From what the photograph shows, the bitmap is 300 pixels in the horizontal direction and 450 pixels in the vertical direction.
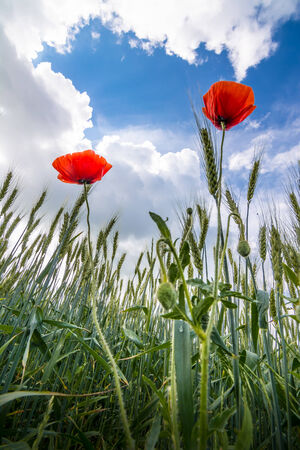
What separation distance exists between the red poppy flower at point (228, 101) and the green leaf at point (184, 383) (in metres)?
0.74

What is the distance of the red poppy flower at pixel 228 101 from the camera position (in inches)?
32.2

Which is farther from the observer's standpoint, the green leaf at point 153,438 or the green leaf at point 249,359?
the green leaf at point 249,359

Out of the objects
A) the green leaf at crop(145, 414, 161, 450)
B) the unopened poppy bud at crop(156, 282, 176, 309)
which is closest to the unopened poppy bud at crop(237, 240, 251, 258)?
the unopened poppy bud at crop(156, 282, 176, 309)

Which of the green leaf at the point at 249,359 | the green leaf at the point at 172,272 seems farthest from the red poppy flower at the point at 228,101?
the green leaf at the point at 249,359

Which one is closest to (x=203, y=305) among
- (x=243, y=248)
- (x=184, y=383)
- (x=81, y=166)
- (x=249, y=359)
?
(x=184, y=383)

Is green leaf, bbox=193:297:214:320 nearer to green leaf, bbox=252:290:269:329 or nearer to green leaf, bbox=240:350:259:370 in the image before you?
green leaf, bbox=252:290:269:329

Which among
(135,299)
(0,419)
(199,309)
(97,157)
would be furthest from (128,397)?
(97,157)

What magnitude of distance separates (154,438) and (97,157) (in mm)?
1020

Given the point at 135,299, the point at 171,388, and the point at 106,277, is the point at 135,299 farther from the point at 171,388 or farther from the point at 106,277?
the point at 171,388

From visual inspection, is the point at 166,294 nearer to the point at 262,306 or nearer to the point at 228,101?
the point at 262,306

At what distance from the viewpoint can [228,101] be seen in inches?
32.8

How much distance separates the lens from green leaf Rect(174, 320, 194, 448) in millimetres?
574

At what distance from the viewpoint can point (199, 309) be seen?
0.57 meters

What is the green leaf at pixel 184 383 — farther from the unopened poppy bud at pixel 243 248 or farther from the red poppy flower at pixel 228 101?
the red poppy flower at pixel 228 101
